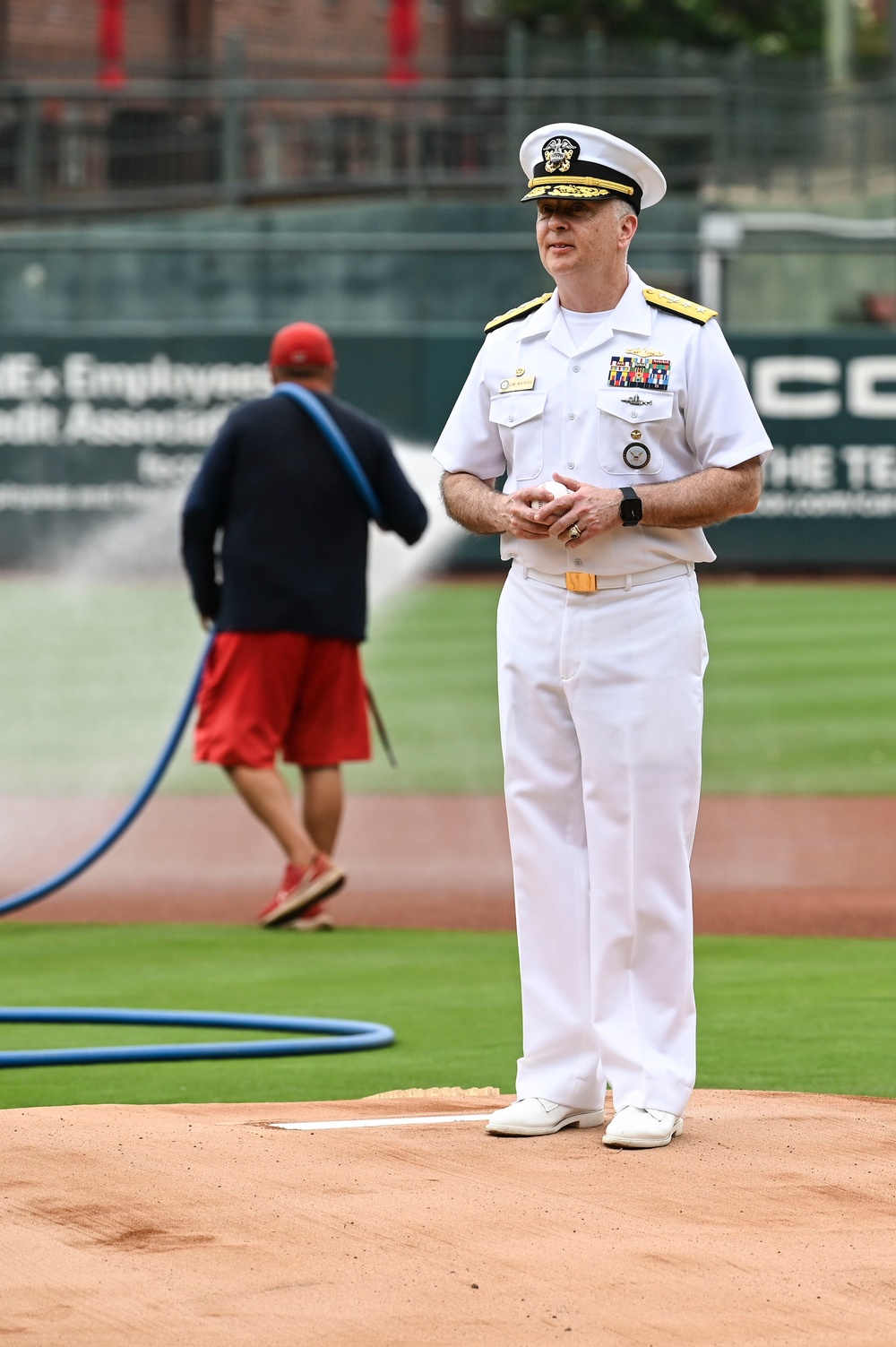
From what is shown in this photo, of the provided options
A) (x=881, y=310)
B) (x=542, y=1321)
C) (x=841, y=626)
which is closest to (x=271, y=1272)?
(x=542, y=1321)

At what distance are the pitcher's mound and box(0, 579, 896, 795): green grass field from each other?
7181 mm

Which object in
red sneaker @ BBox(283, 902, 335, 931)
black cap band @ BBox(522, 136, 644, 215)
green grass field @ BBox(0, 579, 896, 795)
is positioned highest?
black cap band @ BBox(522, 136, 644, 215)

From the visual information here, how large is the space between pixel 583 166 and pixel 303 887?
3907 millimetres

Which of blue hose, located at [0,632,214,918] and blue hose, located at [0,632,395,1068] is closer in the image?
blue hose, located at [0,632,395,1068]

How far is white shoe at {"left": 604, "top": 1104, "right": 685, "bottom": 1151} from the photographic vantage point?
4273 millimetres

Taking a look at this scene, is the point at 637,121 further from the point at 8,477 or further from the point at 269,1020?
the point at 269,1020

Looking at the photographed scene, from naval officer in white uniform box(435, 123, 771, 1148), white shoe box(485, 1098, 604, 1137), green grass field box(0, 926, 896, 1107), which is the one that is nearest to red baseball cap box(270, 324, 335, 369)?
green grass field box(0, 926, 896, 1107)

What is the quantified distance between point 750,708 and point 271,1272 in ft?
37.0

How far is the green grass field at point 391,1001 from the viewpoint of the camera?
5402 millimetres

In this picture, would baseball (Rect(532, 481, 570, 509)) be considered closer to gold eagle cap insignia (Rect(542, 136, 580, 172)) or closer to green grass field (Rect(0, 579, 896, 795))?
gold eagle cap insignia (Rect(542, 136, 580, 172))

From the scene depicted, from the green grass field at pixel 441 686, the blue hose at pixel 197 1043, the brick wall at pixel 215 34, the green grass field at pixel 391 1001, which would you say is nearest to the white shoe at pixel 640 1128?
the green grass field at pixel 391 1001

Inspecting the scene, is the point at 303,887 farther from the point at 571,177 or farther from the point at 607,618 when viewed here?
the point at 571,177

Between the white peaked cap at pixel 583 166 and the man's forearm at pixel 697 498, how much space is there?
23.3 inches

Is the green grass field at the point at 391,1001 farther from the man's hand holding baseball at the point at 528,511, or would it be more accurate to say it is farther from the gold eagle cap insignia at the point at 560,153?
the gold eagle cap insignia at the point at 560,153
